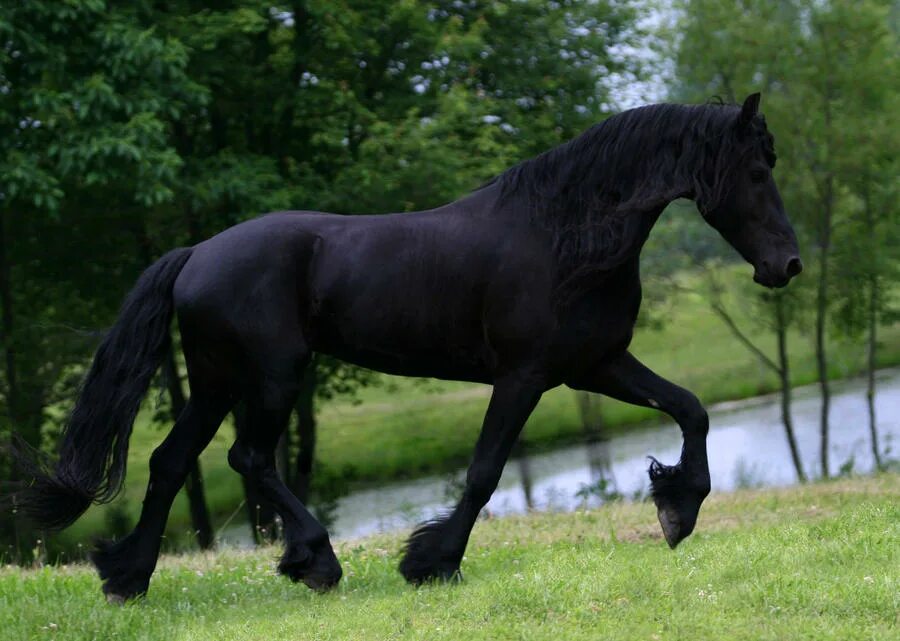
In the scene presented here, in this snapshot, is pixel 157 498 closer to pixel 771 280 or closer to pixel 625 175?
pixel 625 175

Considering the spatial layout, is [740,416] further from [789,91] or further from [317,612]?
[317,612]

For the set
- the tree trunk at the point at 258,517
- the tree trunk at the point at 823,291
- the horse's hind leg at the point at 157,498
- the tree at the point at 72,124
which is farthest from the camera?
the tree trunk at the point at 823,291

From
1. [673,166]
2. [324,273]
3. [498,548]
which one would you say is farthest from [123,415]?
[673,166]

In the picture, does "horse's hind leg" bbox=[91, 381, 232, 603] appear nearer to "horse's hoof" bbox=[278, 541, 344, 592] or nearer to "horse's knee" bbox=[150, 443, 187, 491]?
"horse's knee" bbox=[150, 443, 187, 491]

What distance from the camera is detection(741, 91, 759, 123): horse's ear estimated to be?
5784 mm

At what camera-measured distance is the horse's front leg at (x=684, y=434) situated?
6.21 m

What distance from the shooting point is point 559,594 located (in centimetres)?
546

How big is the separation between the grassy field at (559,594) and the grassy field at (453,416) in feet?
42.8

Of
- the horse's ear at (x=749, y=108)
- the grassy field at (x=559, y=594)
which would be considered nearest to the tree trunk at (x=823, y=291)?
the grassy field at (x=559, y=594)

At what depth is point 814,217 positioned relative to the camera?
73.6 ft

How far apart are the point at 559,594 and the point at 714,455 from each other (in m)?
20.0

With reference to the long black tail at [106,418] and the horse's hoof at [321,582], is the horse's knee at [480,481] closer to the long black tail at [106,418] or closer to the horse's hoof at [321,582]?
the horse's hoof at [321,582]

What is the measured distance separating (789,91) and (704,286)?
13.5ft

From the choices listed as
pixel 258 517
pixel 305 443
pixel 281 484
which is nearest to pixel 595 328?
pixel 281 484
